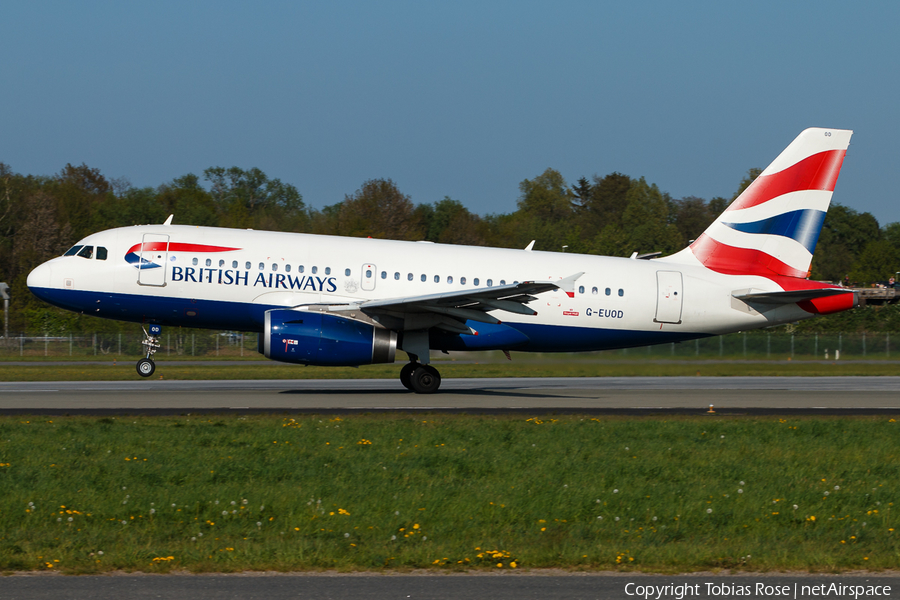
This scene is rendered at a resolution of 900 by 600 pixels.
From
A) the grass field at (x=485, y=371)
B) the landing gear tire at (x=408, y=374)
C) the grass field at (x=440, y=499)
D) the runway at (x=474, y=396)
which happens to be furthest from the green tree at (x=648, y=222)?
the grass field at (x=440, y=499)

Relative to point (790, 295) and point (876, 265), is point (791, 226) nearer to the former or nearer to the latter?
Result: point (790, 295)

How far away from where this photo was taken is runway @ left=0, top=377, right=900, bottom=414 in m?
20.0

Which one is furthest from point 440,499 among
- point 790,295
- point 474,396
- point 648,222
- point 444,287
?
point 648,222

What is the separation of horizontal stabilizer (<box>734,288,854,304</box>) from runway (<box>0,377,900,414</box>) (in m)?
2.61

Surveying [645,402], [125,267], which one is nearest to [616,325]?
[645,402]

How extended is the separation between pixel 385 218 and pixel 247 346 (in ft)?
92.1

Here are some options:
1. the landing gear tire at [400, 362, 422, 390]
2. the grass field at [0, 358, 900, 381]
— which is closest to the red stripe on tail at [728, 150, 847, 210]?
the grass field at [0, 358, 900, 381]

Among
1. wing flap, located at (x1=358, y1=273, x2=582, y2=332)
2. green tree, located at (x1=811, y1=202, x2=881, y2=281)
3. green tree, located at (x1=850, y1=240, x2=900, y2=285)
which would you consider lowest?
wing flap, located at (x1=358, y1=273, x2=582, y2=332)

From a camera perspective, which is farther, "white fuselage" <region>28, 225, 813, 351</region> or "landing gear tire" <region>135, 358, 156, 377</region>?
"landing gear tire" <region>135, 358, 156, 377</region>

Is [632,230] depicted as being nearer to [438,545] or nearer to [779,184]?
[779,184]

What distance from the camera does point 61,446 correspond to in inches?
522

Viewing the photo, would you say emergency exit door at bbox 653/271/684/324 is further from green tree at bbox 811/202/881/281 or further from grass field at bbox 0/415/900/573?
green tree at bbox 811/202/881/281

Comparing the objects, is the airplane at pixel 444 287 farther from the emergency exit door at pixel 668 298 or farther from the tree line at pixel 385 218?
the tree line at pixel 385 218

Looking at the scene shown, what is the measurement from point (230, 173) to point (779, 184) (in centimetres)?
9573
